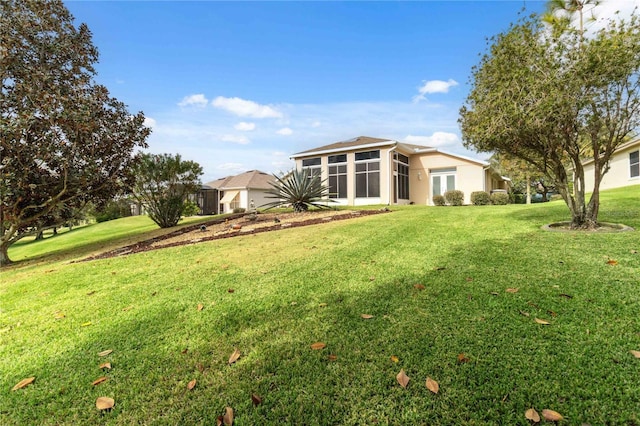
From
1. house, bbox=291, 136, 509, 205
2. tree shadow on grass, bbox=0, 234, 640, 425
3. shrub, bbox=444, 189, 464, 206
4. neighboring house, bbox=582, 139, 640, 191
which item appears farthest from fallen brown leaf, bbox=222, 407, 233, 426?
neighboring house, bbox=582, 139, 640, 191

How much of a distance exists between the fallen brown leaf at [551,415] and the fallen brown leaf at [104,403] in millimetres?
3092

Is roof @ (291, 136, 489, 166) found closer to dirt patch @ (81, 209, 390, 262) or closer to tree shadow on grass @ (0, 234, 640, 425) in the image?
dirt patch @ (81, 209, 390, 262)

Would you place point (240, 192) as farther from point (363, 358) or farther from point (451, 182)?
point (363, 358)

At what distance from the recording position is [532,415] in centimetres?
199

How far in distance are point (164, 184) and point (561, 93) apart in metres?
15.8

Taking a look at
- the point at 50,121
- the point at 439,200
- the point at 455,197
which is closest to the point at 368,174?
the point at 439,200

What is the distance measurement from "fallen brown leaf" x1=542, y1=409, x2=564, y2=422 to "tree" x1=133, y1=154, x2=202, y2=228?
16.2 m

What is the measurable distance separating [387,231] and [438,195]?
17.0 m

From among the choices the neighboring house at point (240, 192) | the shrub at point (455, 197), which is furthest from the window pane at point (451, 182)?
the neighboring house at point (240, 192)

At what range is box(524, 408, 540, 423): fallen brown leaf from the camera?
196cm

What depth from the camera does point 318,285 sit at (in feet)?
14.7

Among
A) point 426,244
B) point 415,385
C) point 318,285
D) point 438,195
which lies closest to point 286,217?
point 426,244

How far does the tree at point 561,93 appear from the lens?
6340 millimetres

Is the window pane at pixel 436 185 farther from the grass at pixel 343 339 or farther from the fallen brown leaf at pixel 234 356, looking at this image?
the fallen brown leaf at pixel 234 356
